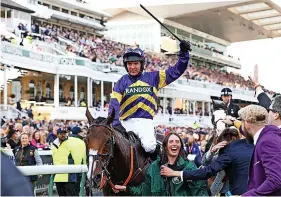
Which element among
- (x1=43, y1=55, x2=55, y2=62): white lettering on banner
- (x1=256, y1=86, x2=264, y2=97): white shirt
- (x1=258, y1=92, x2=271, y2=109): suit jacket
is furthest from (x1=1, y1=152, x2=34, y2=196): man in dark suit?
(x1=43, y1=55, x2=55, y2=62): white lettering on banner

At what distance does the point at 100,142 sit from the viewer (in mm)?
4605

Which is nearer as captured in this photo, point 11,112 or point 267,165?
point 267,165

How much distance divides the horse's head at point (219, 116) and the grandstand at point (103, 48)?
18620 millimetres

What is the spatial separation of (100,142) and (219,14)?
63.2 metres

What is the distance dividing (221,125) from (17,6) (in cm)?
3487

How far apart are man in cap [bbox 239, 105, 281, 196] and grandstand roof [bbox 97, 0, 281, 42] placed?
2082 inches

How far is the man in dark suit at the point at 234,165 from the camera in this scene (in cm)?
412

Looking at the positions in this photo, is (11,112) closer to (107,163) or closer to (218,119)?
(218,119)

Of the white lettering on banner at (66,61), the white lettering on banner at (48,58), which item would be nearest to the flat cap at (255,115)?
the white lettering on banner at (48,58)

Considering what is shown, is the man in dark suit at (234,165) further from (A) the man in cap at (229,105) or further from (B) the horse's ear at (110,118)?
(A) the man in cap at (229,105)

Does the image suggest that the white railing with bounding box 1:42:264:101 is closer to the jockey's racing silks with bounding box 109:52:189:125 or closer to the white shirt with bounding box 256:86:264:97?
the jockey's racing silks with bounding box 109:52:189:125

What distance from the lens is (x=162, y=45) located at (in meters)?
65.2

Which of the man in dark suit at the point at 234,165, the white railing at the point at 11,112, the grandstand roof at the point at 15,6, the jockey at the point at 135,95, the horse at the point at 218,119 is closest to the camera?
the man in dark suit at the point at 234,165

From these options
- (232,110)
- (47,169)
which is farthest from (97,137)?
(232,110)
